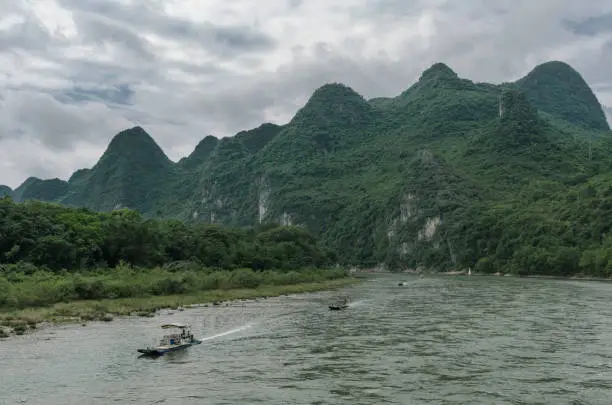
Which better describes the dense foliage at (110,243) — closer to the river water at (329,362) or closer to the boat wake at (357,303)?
the river water at (329,362)

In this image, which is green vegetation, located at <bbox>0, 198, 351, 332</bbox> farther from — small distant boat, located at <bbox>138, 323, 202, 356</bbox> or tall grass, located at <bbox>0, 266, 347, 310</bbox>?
small distant boat, located at <bbox>138, 323, 202, 356</bbox>

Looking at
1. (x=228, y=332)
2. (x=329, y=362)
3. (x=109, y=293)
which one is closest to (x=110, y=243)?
(x=109, y=293)

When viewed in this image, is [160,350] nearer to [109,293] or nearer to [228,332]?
[228,332]

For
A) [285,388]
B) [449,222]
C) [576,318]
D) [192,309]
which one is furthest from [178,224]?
[449,222]

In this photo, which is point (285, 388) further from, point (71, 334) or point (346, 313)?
point (346, 313)

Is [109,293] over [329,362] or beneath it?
over

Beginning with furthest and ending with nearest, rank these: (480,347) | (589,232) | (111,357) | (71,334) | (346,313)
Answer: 1. (589,232)
2. (346,313)
3. (71,334)
4. (480,347)
5. (111,357)

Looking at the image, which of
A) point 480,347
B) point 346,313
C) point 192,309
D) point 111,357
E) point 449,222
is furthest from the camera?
point 449,222
